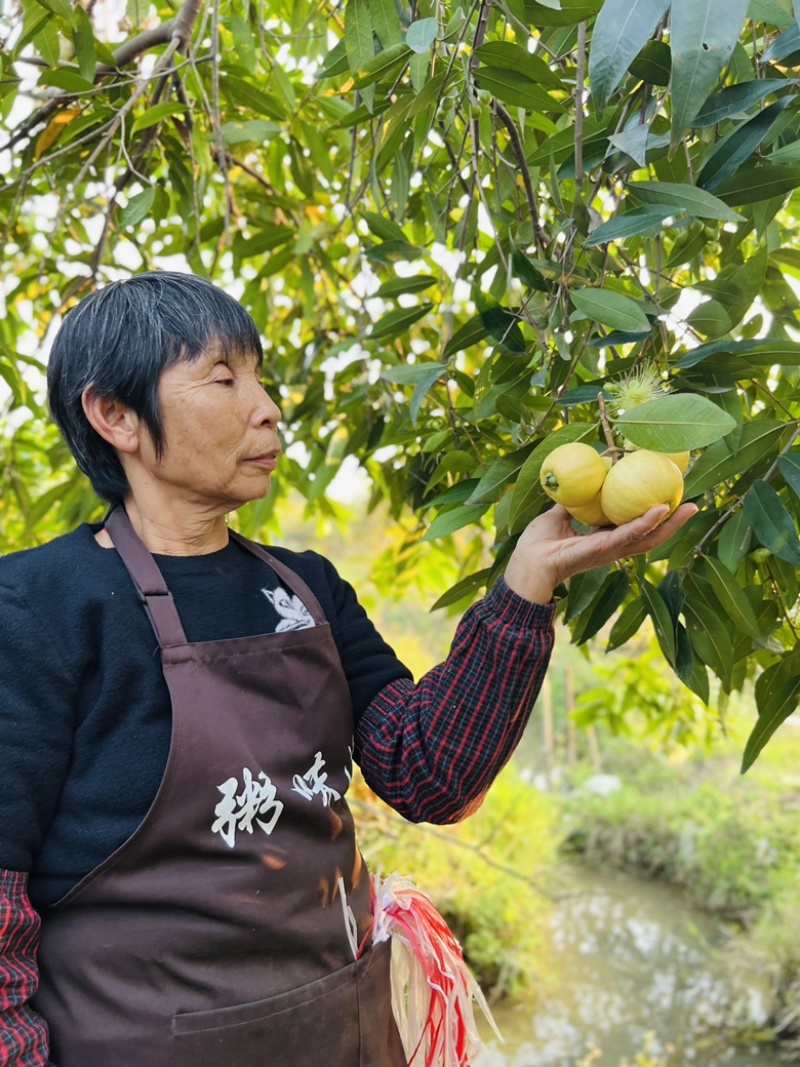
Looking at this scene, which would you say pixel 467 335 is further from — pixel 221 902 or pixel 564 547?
pixel 221 902

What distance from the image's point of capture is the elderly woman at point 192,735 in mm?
784

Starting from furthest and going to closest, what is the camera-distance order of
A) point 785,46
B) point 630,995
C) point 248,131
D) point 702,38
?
point 630,995
point 248,131
point 785,46
point 702,38

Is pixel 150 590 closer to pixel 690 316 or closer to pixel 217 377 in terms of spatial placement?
pixel 217 377

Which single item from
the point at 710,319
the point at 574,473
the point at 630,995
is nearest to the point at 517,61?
the point at 710,319

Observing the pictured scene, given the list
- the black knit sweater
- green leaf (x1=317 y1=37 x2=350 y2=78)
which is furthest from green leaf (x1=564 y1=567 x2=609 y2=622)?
green leaf (x1=317 y1=37 x2=350 y2=78)

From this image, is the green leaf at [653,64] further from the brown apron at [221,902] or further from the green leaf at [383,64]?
the brown apron at [221,902]

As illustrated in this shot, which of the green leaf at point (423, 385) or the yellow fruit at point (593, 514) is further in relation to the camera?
the green leaf at point (423, 385)

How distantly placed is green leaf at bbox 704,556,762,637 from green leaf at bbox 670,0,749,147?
1.31 ft

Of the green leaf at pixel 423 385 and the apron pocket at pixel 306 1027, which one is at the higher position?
the green leaf at pixel 423 385

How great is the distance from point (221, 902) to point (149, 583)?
269 millimetres

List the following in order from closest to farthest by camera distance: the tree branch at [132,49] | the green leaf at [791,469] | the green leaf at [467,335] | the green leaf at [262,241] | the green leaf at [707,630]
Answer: the green leaf at [791,469]
the green leaf at [707,630]
the green leaf at [467,335]
the tree branch at [132,49]
the green leaf at [262,241]

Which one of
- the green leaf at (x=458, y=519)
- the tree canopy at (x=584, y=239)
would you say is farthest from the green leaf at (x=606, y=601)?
the green leaf at (x=458, y=519)

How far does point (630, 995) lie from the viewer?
3.57m

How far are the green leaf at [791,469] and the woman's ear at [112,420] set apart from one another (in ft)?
1.75
